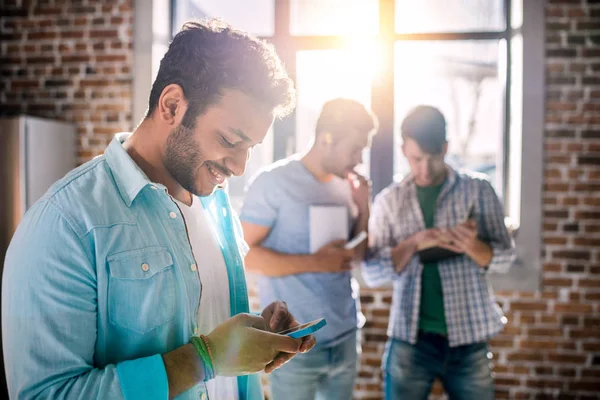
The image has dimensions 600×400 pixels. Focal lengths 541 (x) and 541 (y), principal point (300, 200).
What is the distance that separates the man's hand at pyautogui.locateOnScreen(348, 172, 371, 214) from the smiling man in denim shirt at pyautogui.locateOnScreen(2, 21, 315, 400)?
3.94ft

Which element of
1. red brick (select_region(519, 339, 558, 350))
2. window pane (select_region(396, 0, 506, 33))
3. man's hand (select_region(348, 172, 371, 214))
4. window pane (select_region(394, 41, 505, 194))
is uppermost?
window pane (select_region(396, 0, 506, 33))

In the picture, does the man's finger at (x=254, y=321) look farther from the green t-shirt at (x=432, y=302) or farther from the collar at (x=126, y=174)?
the green t-shirt at (x=432, y=302)

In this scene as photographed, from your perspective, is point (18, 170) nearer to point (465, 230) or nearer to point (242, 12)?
point (242, 12)

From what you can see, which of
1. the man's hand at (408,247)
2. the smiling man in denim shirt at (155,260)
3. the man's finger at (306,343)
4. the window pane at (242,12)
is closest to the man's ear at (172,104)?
the smiling man in denim shirt at (155,260)

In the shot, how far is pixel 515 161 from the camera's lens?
3.30 metres

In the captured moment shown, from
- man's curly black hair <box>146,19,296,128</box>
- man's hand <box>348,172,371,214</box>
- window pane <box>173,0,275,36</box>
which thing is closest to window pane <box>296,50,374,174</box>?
window pane <box>173,0,275,36</box>

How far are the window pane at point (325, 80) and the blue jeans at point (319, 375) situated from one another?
5.26 feet

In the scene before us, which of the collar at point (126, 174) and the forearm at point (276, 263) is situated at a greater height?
the collar at point (126, 174)

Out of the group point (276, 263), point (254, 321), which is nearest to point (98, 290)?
point (254, 321)

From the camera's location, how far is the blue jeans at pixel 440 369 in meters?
2.22

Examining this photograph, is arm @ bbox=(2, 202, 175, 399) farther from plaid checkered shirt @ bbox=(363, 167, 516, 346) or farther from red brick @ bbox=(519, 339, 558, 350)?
red brick @ bbox=(519, 339, 558, 350)

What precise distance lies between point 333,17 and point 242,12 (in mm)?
616

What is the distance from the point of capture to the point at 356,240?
7.77 ft

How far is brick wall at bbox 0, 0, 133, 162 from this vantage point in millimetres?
3455
